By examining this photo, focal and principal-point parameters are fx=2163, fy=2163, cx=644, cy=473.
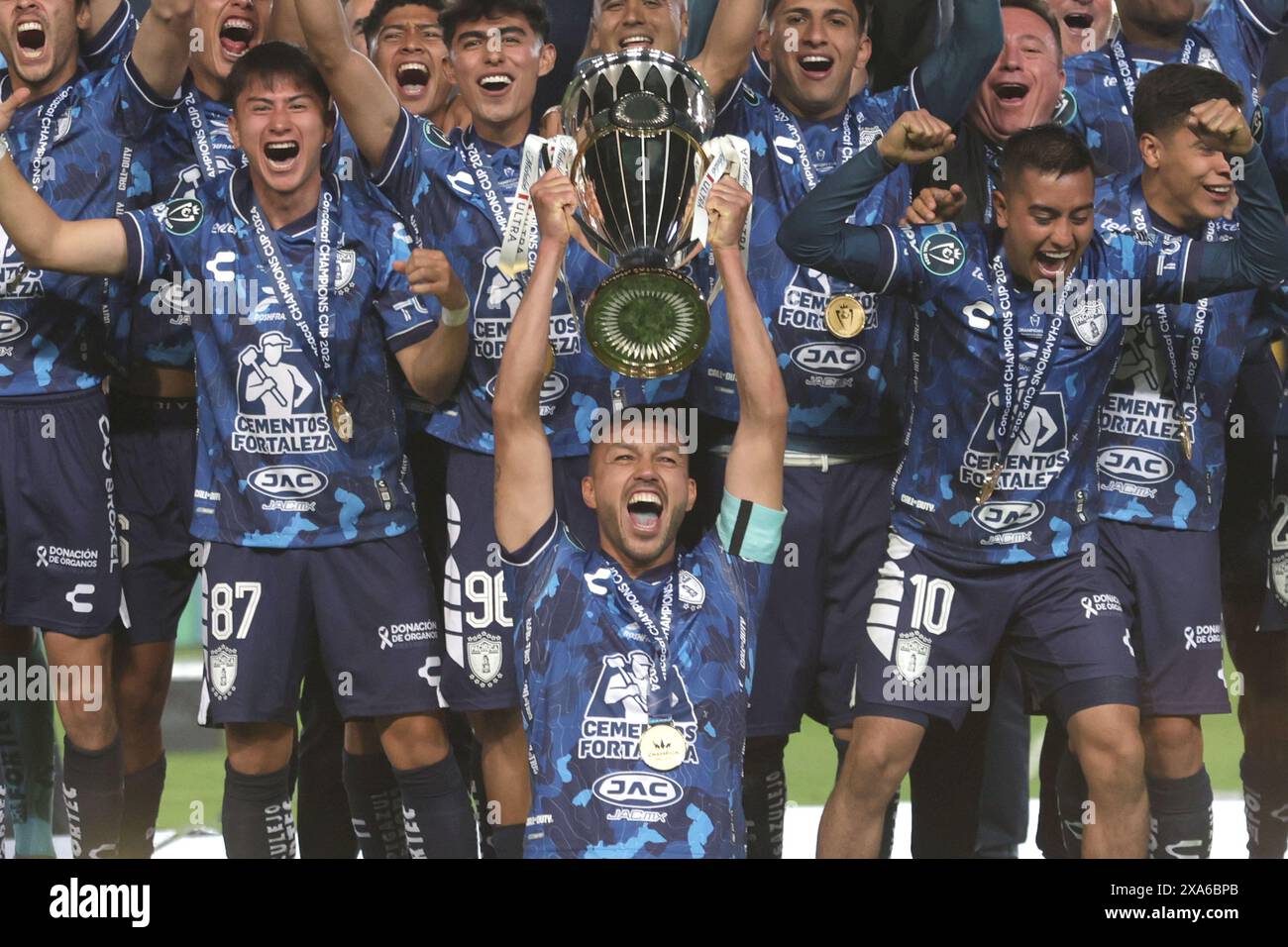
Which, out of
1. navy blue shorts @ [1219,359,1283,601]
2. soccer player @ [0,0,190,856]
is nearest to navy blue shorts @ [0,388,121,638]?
soccer player @ [0,0,190,856]

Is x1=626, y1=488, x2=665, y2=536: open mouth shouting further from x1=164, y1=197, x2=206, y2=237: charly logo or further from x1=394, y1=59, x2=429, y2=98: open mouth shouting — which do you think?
x1=394, y1=59, x2=429, y2=98: open mouth shouting

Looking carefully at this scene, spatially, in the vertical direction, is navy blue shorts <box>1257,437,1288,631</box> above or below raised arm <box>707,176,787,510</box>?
below

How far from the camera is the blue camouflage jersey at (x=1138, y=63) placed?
16.9ft

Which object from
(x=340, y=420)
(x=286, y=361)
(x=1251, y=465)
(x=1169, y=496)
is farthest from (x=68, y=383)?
(x=1251, y=465)

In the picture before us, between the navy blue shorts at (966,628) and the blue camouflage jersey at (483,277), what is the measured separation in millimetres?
792

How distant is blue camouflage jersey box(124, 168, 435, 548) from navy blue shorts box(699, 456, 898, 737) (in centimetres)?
82

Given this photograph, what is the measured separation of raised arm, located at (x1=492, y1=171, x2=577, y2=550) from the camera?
4.32 metres

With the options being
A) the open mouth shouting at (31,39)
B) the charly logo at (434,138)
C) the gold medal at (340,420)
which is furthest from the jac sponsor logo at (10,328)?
the charly logo at (434,138)

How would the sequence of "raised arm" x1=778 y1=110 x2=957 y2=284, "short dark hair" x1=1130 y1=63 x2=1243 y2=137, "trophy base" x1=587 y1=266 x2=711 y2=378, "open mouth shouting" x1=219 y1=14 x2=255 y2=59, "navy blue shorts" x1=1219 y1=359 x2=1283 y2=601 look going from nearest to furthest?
"trophy base" x1=587 y1=266 x2=711 y2=378 → "raised arm" x1=778 y1=110 x2=957 y2=284 → "short dark hair" x1=1130 y1=63 x2=1243 y2=137 → "open mouth shouting" x1=219 y1=14 x2=255 y2=59 → "navy blue shorts" x1=1219 y1=359 x2=1283 y2=601

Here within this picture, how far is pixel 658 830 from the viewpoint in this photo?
4.21 m

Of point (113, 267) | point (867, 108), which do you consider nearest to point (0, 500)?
point (113, 267)

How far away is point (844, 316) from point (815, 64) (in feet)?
1.89

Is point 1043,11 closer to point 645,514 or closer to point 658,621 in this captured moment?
point 645,514

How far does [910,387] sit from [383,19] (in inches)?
64.3
